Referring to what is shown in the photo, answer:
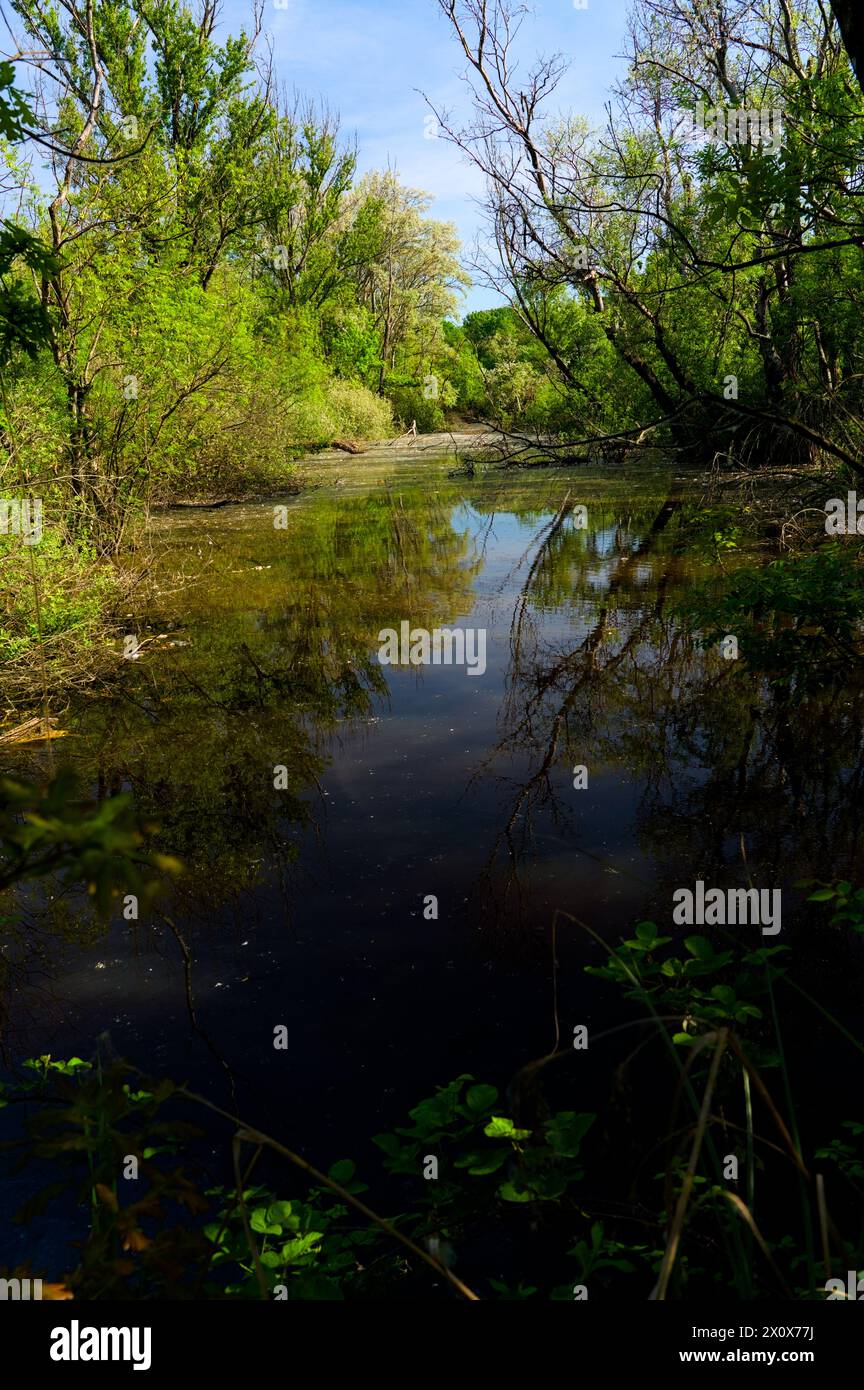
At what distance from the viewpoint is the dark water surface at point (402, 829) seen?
430 cm

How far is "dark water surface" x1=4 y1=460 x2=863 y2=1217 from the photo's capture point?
4297mm

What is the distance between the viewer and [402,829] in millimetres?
6367

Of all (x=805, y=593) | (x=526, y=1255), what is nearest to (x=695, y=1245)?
(x=526, y=1255)

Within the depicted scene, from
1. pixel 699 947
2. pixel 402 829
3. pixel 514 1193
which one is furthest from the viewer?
pixel 402 829

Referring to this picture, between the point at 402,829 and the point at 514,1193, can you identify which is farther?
the point at 402,829

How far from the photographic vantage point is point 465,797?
6.79 metres

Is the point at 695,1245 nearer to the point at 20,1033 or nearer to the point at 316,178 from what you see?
the point at 20,1033

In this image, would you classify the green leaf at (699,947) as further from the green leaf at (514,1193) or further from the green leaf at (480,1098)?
the green leaf at (514,1193)

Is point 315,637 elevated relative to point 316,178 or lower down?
lower down

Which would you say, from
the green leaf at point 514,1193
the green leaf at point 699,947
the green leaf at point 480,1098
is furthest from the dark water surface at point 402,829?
the green leaf at point 514,1193

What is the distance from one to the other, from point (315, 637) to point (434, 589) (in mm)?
2805

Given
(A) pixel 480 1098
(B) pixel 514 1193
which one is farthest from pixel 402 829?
(B) pixel 514 1193

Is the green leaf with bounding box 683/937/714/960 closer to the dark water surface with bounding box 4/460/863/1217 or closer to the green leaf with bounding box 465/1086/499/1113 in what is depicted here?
the dark water surface with bounding box 4/460/863/1217

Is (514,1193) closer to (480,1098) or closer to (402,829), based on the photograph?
(480,1098)
